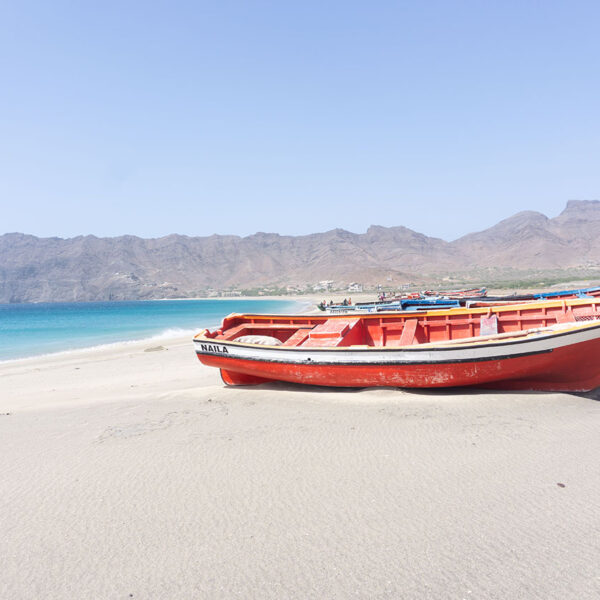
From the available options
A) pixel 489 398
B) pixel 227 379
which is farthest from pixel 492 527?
pixel 227 379

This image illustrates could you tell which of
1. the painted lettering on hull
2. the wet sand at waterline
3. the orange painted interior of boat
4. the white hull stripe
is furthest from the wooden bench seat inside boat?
the wet sand at waterline

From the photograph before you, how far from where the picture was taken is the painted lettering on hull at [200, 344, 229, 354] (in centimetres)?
900

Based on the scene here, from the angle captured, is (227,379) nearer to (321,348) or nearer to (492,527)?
(321,348)

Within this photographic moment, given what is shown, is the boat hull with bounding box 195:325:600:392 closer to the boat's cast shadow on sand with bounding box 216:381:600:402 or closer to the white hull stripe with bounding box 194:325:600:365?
the white hull stripe with bounding box 194:325:600:365

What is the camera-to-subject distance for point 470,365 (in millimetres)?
7059

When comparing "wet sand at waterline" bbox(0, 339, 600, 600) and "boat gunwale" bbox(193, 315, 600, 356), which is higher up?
"boat gunwale" bbox(193, 315, 600, 356)

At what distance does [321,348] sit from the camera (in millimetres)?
7891

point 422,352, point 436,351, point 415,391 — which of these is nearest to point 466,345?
point 436,351

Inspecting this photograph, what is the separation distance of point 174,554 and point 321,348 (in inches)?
197

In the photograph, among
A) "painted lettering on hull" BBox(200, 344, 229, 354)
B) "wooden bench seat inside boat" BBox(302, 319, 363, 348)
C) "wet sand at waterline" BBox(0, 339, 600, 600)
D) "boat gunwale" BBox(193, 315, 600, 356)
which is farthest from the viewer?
"wooden bench seat inside boat" BBox(302, 319, 363, 348)

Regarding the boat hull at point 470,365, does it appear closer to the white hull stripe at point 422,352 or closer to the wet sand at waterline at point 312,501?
the white hull stripe at point 422,352

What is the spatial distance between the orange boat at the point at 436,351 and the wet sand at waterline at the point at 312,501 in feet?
1.50

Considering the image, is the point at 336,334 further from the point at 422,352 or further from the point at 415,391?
the point at 422,352

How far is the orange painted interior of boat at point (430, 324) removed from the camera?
9031 mm
